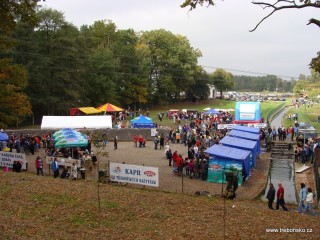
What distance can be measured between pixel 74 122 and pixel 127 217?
25143 mm

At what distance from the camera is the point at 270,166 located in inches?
1056

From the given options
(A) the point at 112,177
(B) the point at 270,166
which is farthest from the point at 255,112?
(A) the point at 112,177

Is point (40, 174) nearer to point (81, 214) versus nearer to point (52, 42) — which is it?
point (81, 214)

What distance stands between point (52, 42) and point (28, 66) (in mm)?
6201

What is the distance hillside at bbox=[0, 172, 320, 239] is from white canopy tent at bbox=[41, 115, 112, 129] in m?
19.7

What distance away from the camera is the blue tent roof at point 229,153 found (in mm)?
21094

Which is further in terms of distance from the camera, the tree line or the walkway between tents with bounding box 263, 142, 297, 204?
the tree line

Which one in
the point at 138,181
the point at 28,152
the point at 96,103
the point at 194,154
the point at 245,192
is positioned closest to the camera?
the point at 138,181

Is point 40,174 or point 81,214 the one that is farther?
point 40,174

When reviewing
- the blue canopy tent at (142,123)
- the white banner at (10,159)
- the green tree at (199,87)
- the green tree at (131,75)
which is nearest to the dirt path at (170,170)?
the white banner at (10,159)

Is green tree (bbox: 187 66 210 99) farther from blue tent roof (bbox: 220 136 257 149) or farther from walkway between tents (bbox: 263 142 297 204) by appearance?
blue tent roof (bbox: 220 136 257 149)

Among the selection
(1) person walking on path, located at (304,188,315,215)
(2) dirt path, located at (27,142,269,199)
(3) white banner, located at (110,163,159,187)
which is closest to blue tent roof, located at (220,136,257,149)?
(2) dirt path, located at (27,142,269,199)

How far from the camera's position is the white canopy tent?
36188 mm

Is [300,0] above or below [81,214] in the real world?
above
